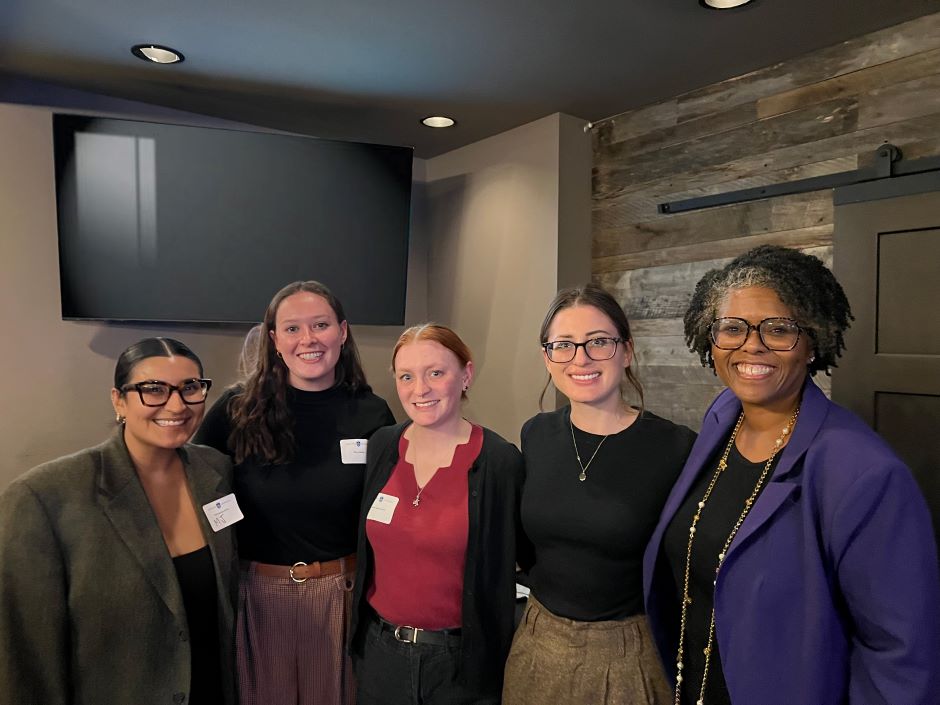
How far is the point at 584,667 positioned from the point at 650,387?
1732 mm

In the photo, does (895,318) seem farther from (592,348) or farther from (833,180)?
(592,348)

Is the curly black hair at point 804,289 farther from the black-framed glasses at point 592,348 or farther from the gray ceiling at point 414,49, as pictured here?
the gray ceiling at point 414,49

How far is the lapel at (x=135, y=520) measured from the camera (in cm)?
149

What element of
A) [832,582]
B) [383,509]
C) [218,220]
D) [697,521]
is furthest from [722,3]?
[218,220]

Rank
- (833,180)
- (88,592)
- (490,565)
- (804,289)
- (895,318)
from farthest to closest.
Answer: (833,180) → (895,318) → (490,565) → (88,592) → (804,289)

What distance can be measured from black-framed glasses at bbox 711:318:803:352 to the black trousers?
1.01 metres

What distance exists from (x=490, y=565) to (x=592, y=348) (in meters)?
0.61

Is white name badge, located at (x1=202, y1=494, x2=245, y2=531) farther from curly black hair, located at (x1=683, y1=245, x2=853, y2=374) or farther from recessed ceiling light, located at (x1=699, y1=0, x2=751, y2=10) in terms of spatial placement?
recessed ceiling light, located at (x1=699, y1=0, x2=751, y2=10)

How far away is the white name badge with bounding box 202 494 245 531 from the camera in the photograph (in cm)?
167

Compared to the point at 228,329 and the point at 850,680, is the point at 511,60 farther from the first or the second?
the point at 850,680

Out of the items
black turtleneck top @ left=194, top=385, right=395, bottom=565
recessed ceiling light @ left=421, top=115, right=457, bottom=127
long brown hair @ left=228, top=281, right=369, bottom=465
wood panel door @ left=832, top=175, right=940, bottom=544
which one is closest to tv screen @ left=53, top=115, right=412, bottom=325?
recessed ceiling light @ left=421, top=115, right=457, bottom=127

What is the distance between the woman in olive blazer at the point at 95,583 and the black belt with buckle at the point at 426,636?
51 cm

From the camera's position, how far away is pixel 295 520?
1884mm

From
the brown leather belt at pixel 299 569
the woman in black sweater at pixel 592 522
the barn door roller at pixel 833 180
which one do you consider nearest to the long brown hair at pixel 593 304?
the woman in black sweater at pixel 592 522
